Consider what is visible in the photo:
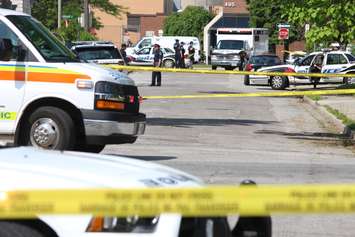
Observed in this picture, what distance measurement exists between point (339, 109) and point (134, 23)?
140 meters

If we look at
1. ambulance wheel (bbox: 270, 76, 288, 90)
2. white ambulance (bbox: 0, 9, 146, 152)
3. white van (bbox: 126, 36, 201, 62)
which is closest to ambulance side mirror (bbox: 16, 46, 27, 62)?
white ambulance (bbox: 0, 9, 146, 152)

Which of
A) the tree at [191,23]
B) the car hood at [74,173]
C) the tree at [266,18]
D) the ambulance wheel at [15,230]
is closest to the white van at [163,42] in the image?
the tree at [266,18]

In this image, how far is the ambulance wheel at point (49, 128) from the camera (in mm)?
10250

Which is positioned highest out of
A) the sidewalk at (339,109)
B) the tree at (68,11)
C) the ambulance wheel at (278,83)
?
the tree at (68,11)

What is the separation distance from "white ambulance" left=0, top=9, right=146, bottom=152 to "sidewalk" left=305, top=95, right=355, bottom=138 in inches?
296

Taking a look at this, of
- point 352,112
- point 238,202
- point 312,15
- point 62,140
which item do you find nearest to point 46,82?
point 62,140

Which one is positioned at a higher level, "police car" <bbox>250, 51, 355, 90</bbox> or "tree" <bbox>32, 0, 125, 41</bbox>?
"tree" <bbox>32, 0, 125, 41</bbox>

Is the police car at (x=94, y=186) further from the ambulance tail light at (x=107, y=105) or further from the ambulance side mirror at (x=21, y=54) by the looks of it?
the ambulance side mirror at (x=21, y=54)

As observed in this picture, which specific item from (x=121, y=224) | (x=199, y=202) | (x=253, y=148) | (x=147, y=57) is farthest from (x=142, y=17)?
(x=199, y=202)

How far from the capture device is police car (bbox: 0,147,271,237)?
4418mm

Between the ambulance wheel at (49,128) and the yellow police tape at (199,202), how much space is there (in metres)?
6.41

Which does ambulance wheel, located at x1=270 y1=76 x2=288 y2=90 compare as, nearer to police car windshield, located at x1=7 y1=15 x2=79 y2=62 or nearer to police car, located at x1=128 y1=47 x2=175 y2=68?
A: police car, located at x1=128 y1=47 x2=175 y2=68

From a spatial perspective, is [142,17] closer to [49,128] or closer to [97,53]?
[97,53]

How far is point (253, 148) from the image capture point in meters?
14.0
